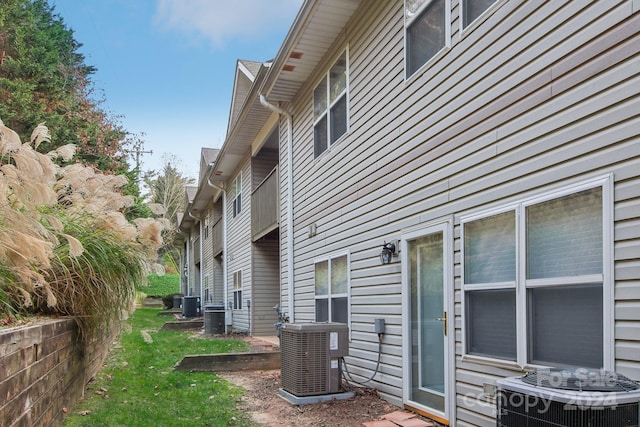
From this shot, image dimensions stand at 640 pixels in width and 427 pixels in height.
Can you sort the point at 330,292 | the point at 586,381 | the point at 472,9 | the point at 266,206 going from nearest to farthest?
the point at 586,381, the point at 472,9, the point at 330,292, the point at 266,206

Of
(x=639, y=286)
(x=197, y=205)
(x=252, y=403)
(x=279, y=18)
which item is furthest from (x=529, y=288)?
(x=279, y=18)

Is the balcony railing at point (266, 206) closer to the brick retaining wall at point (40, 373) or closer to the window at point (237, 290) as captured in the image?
the window at point (237, 290)

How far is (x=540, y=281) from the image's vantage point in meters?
3.89

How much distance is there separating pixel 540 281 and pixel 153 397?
4.75 metres

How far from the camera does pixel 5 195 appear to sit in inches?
159

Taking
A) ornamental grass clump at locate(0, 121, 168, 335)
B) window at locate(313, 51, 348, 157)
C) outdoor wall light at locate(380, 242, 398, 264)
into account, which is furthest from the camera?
window at locate(313, 51, 348, 157)

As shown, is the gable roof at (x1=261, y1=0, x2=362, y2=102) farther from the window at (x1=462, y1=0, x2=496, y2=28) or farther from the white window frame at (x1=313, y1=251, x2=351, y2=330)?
the white window frame at (x1=313, y1=251, x2=351, y2=330)

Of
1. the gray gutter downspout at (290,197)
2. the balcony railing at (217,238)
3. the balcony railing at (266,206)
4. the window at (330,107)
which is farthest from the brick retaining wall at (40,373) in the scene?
the balcony railing at (217,238)

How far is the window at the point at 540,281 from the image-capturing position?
11.4 ft

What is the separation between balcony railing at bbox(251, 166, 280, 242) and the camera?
11570 mm

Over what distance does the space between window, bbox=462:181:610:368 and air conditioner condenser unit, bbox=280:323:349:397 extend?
1.95 meters

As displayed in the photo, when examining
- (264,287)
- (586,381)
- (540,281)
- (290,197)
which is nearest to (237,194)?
(264,287)

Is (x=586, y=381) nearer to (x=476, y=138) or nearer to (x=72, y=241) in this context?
(x=476, y=138)

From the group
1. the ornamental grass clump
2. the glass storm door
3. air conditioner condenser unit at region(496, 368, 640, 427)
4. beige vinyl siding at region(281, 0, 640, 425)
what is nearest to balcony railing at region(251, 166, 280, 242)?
beige vinyl siding at region(281, 0, 640, 425)
